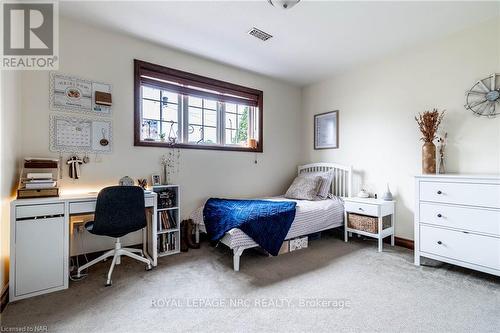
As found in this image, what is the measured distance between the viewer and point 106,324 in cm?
160

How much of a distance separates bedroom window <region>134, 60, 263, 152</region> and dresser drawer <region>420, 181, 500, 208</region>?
2.33 metres

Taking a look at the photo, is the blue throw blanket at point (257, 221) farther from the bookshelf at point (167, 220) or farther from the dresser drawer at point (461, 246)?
the dresser drawer at point (461, 246)

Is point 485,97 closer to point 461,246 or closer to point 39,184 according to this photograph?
point 461,246

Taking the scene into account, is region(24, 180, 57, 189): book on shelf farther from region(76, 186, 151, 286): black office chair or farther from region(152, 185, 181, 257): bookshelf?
region(152, 185, 181, 257): bookshelf

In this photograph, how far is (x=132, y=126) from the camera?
2885mm

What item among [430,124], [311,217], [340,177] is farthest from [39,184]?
[430,124]

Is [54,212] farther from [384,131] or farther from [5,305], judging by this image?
[384,131]

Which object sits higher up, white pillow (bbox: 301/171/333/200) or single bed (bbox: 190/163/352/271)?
white pillow (bbox: 301/171/333/200)

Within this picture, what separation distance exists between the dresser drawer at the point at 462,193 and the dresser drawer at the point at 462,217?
0.19 ft

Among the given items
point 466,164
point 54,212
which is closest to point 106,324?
point 54,212

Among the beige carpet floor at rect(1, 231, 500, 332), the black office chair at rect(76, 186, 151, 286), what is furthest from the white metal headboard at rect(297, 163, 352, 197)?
the black office chair at rect(76, 186, 151, 286)

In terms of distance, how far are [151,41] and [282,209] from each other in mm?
2529

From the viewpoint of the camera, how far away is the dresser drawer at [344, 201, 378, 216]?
302cm

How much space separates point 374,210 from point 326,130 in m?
1.61
